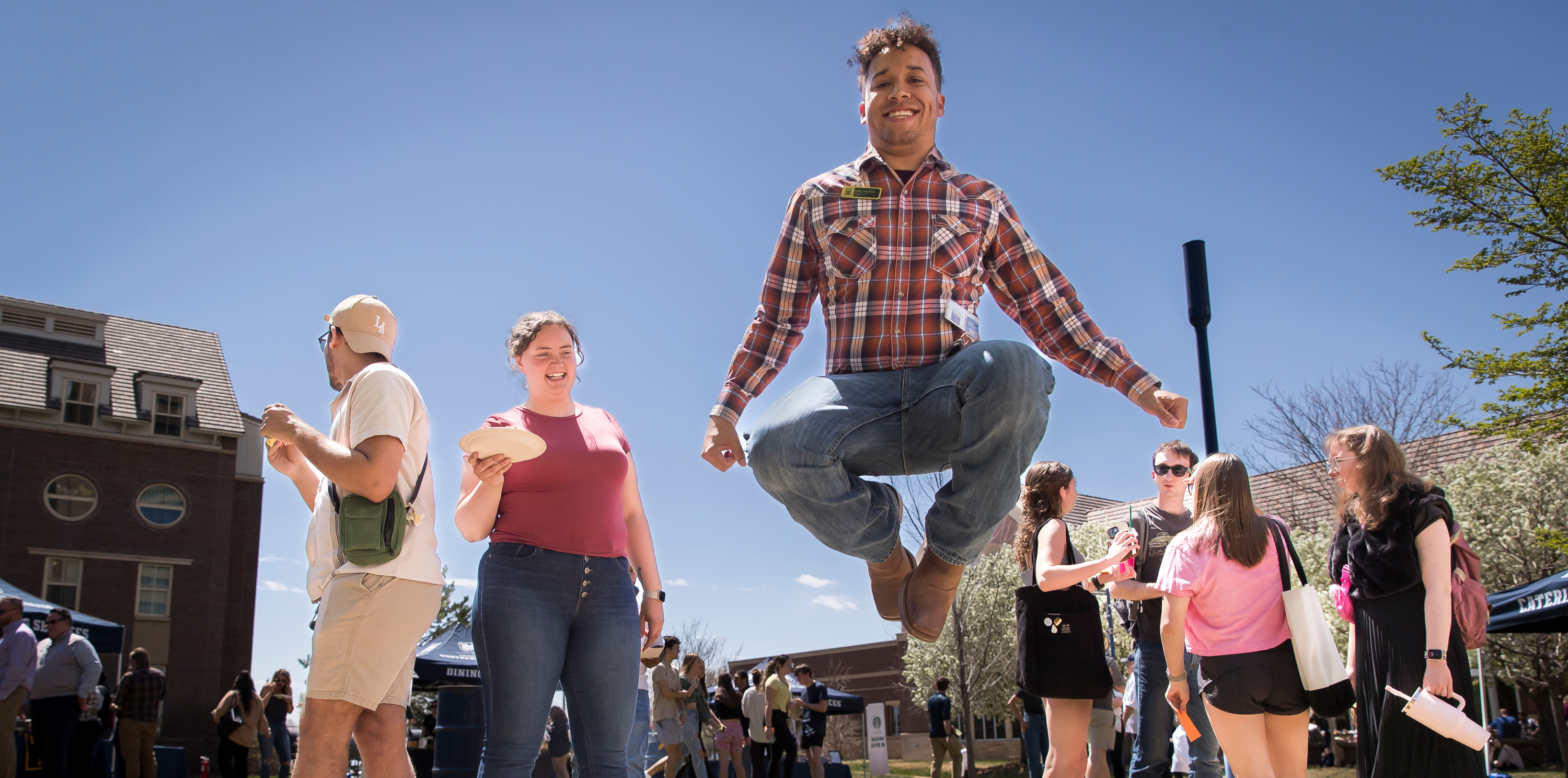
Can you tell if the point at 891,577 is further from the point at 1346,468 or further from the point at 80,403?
the point at 80,403

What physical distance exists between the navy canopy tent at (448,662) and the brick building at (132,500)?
19850 millimetres

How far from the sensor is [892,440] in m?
3.03

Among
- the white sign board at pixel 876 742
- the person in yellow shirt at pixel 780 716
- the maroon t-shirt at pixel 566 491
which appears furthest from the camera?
the white sign board at pixel 876 742

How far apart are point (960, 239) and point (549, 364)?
1.61m

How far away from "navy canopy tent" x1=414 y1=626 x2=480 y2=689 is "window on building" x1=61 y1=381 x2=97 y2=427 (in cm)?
2361

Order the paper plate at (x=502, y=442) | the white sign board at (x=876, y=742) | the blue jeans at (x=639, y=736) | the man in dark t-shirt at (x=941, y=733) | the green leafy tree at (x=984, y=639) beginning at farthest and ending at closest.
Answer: the green leafy tree at (x=984, y=639), the white sign board at (x=876, y=742), the man in dark t-shirt at (x=941, y=733), the blue jeans at (x=639, y=736), the paper plate at (x=502, y=442)

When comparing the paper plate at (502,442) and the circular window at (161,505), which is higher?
the circular window at (161,505)

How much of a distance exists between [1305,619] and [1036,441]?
1.90 meters

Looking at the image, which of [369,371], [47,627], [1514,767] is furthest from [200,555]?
[1514,767]

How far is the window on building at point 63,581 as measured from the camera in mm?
27703

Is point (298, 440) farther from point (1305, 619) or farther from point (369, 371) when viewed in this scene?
point (1305, 619)

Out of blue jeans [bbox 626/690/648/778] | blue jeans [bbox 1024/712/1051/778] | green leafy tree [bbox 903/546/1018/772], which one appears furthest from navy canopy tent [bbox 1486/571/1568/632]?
green leafy tree [bbox 903/546/1018/772]

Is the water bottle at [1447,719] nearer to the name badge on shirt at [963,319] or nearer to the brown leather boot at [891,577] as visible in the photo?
the brown leather boot at [891,577]

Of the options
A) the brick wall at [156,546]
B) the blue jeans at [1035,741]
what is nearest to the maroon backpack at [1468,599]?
the blue jeans at [1035,741]
